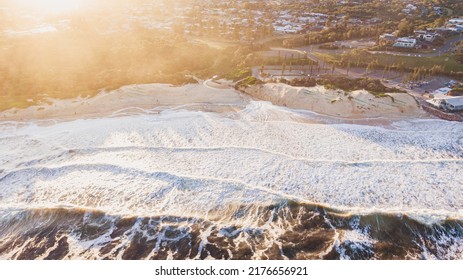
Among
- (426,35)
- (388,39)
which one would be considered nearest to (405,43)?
(388,39)

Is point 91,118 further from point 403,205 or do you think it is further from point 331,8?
point 331,8

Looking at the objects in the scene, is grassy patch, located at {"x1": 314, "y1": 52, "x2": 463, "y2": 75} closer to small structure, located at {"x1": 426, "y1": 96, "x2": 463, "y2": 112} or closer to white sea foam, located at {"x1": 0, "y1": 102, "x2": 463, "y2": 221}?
small structure, located at {"x1": 426, "y1": 96, "x2": 463, "y2": 112}

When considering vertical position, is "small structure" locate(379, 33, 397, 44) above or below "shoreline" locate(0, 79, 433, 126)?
above

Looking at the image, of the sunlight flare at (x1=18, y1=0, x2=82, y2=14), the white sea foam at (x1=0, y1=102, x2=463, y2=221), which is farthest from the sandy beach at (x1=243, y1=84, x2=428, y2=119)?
the sunlight flare at (x1=18, y1=0, x2=82, y2=14)

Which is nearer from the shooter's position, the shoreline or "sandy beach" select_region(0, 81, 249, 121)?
the shoreline

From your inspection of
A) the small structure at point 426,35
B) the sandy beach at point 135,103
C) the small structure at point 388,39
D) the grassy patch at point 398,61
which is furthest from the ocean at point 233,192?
the small structure at point 426,35

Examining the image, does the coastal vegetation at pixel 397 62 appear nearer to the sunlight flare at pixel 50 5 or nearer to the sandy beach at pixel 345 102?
the sandy beach at pixel 345 102

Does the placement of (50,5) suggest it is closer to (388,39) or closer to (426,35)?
(388,39)

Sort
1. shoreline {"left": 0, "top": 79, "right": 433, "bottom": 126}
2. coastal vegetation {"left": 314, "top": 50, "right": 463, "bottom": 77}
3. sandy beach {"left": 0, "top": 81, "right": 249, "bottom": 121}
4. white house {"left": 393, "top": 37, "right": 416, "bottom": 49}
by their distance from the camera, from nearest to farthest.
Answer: shoreline {"left": 0, "top": 79, "right": 433, "bottom": 126}, sandy beach {"left": 0, "top": 81, "right": 249, "bottom": 121}, coastal vegetation {"left": 314, "top": 50, "right": 463, "bottom": 77}, white house {"left": 393, "top": 37, "right": 416, "bottom": 49}

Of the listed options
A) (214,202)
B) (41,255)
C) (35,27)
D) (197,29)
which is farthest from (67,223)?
(35,27)
